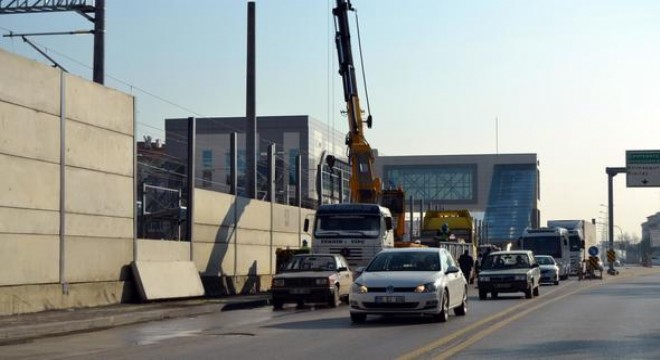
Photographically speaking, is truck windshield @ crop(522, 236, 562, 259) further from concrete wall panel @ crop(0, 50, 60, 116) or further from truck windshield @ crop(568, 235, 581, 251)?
concrete wall panel @ crop(0, 50, 60, 116)

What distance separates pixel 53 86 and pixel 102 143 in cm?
296

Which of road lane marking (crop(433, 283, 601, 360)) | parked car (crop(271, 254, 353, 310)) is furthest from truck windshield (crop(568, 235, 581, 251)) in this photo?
road lane marking (crop(433, 283, 601, 360))

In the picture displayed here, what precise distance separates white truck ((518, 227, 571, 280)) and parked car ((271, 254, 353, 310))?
30440mm

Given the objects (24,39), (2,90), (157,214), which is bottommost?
(157,214)

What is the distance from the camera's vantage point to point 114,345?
17469 millimetres

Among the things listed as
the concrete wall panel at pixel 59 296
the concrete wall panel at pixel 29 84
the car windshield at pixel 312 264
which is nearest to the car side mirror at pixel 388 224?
the car windshield at pixel 312 264

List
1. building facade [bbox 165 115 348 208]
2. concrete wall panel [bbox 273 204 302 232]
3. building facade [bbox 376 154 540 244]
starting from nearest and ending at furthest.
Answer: concrete wall panel [bbox 273 204 302 232] < building facade [bbox 165 115 348 208] < building facade [bbox 376 154 540 244]

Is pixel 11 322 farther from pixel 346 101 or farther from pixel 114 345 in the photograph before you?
pixel 346 101

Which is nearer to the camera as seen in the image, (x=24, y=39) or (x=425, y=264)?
(x=425, y=264)

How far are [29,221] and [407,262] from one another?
342 inches

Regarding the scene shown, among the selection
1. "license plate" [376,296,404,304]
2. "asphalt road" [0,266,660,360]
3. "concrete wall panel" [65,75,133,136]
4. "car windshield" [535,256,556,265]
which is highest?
"concrete wall panel" [65,75,133,136]

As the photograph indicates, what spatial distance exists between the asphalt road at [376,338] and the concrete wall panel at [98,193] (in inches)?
163

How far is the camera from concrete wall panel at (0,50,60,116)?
23.1m

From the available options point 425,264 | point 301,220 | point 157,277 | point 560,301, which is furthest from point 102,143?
point 301,220
